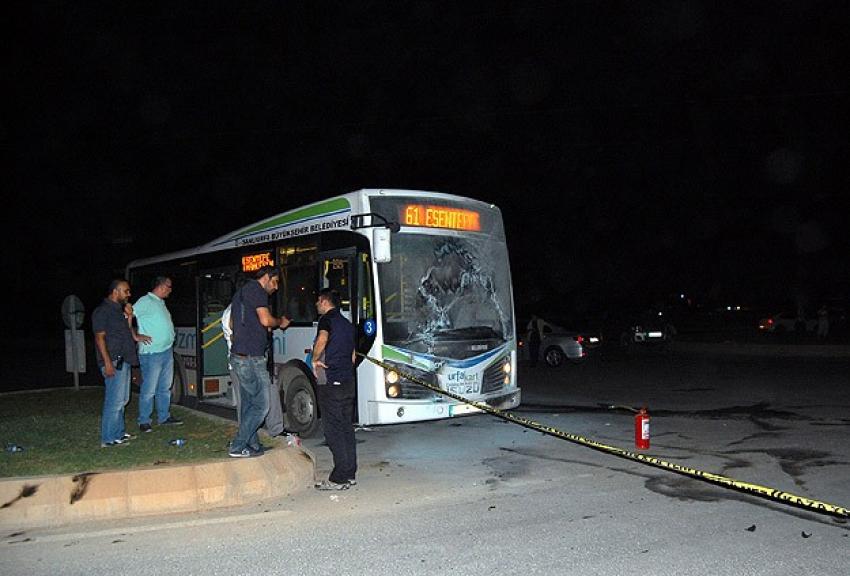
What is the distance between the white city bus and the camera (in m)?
9.49

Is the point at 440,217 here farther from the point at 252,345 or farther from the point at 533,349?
the point at 533,349

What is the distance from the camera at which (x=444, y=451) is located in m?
9.75

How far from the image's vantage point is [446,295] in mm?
10086

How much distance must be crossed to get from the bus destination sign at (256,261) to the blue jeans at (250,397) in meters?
3.44

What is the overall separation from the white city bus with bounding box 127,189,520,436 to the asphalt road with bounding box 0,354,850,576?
28.8 inches

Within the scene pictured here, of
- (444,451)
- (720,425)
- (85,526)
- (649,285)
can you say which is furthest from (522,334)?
(649,285)

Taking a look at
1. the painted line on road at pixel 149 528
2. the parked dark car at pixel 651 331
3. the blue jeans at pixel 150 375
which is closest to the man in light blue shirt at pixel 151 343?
the blue jeans at pixel 150 375

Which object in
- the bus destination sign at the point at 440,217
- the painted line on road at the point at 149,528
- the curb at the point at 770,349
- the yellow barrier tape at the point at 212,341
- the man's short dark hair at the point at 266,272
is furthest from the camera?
the curb at the point at 770,349

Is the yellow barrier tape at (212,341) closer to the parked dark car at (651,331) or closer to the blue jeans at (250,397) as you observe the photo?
the blue jeans at (250,397)

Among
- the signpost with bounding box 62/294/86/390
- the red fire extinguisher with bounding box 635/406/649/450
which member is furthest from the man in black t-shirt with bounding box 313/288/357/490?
the signpost with bounding box 62/294/86/390

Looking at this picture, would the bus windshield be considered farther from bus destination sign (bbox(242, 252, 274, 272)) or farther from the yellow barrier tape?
the yellow barrier tape

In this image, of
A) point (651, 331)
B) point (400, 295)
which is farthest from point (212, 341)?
point (651, 331)

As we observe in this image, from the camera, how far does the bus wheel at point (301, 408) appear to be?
10539 millimetres

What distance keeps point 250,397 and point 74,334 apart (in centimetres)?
953
